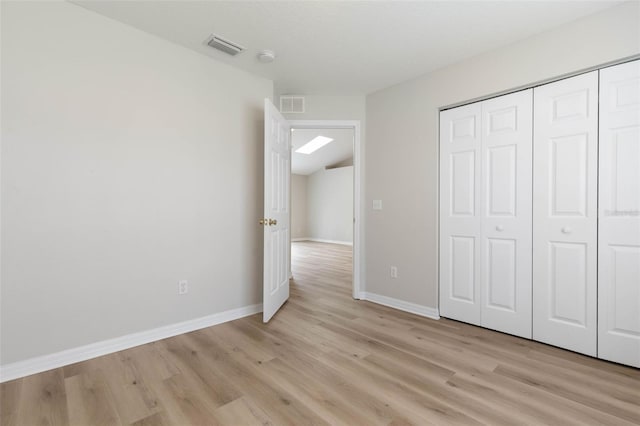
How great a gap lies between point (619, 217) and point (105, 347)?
3653 millimetres

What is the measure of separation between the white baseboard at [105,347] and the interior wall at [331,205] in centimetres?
681

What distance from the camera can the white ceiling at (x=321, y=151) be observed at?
25.7ft

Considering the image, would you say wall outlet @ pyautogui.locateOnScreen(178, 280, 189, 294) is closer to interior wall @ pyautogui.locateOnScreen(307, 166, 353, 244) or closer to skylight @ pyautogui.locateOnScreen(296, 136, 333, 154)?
skylight @ pyautogui.locateOnScreen(296, 136, 333, 154)

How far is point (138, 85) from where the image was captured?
2348mm

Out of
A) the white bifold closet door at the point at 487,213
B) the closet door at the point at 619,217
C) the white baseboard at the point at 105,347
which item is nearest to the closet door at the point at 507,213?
the white bifold closet door at the point at 487,213

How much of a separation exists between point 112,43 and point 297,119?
6.14 feet

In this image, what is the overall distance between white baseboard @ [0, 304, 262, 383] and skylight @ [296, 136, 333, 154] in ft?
20.2

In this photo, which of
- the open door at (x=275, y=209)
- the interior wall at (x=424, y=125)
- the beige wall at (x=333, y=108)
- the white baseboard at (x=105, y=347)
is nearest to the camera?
the white baseboard at (x=105, y=347)

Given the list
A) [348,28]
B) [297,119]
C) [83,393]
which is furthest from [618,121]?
[83,393]

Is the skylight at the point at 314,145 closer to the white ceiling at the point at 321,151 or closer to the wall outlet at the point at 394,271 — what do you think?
the white ceiling at the point at 321,151

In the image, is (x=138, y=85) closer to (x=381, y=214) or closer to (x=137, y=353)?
(x=137, y=353)

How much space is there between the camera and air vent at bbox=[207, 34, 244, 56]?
2.45 m

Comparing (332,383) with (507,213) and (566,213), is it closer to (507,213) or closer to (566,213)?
(507,213)

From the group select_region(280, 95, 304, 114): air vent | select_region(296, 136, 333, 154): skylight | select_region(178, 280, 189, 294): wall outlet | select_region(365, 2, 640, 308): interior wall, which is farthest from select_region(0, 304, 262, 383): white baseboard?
select_region(296, 136, 333, 154): skylight
